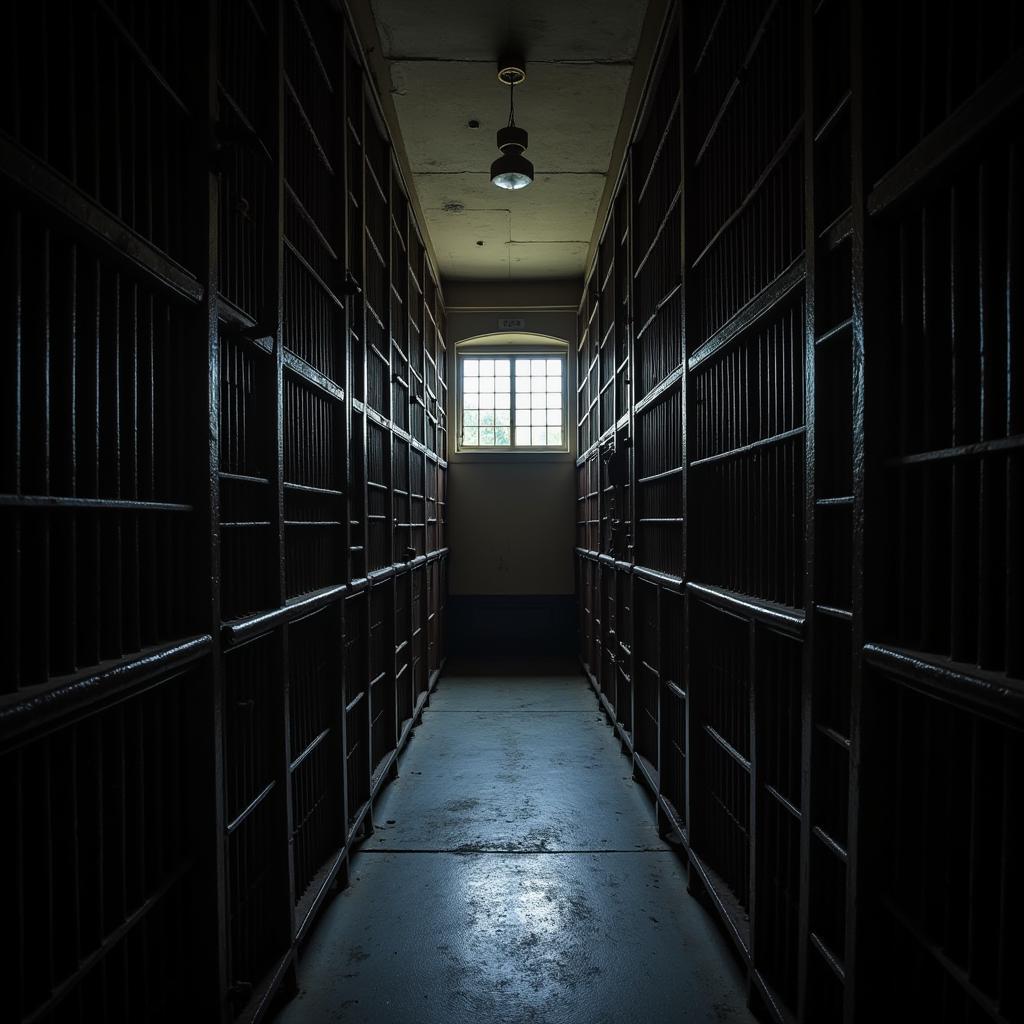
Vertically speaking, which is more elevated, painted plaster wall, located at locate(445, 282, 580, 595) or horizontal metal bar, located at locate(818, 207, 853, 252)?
horizontal metal bar, located at locate(818, 207, 853, 252)

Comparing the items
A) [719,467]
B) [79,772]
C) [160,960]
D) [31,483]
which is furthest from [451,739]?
[31,483]

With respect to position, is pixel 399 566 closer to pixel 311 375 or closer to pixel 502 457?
pixel 311 375

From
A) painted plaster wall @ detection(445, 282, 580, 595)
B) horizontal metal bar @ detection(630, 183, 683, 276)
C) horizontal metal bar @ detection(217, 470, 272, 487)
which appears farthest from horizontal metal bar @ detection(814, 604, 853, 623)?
painted plaster wall @ detection(445, 282, 580, 595)

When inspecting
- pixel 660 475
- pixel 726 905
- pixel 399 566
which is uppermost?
pixel 660 475

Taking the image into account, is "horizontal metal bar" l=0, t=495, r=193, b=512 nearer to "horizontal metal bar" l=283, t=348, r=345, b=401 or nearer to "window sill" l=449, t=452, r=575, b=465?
"horizontal metal bar" l=283, t=348, r=345, b=401

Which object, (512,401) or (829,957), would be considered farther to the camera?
(512,401)

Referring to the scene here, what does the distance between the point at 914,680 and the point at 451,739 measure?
14.6 feet

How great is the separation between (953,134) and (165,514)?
1825 mm

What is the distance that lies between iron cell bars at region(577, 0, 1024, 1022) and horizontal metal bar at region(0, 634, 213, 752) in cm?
154

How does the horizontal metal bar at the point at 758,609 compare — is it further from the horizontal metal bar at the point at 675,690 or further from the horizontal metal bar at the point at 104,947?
the horizontal metal bar at the point at 104,947

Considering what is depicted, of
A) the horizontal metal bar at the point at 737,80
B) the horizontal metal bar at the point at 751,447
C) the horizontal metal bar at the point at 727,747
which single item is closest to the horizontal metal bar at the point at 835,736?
the horizontal metal bar at the point at 727,747

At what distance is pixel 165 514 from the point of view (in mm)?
1800

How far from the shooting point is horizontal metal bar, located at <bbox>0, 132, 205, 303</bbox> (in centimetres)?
115

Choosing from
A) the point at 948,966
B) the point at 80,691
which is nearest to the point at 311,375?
the point at 80,691
